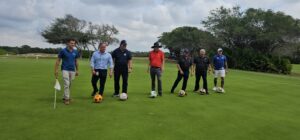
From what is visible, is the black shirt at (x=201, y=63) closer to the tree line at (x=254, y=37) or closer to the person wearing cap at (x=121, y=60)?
the person wearing cap at (x=121, y=60)

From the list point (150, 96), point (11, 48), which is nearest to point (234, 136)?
point (150, 96)

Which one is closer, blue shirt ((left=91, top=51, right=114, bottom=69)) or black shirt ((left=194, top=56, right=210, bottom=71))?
blue shirt ((left=91, top=51, right=114, bottom=69))

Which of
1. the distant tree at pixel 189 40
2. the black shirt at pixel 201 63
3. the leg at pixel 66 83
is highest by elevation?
the distant tree at pixel 189 40

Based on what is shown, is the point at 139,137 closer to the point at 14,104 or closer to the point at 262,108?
the point at 14,104

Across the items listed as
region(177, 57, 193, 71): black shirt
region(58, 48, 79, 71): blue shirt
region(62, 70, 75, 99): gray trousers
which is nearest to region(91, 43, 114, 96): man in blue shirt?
region(58, 48, 79, 71): blue shirt

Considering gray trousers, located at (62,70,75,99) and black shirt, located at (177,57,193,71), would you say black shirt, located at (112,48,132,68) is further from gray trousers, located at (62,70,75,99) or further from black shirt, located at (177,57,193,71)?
black shirt, located at (177,57,193,71)

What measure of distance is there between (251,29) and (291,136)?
45.4 meters

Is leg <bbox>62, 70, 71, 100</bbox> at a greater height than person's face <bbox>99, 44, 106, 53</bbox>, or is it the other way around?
person's face <bbox>99, 44, 106, 53</bbox>

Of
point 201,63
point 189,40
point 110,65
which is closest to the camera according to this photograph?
point 110,65

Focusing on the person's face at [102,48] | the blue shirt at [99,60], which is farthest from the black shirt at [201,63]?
the person's face at [102,48]

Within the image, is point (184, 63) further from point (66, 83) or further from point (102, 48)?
point (66, 83)

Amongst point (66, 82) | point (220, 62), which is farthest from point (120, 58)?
point (220, 62)

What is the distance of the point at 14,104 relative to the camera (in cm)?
1026

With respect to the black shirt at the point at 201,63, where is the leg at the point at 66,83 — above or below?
below
